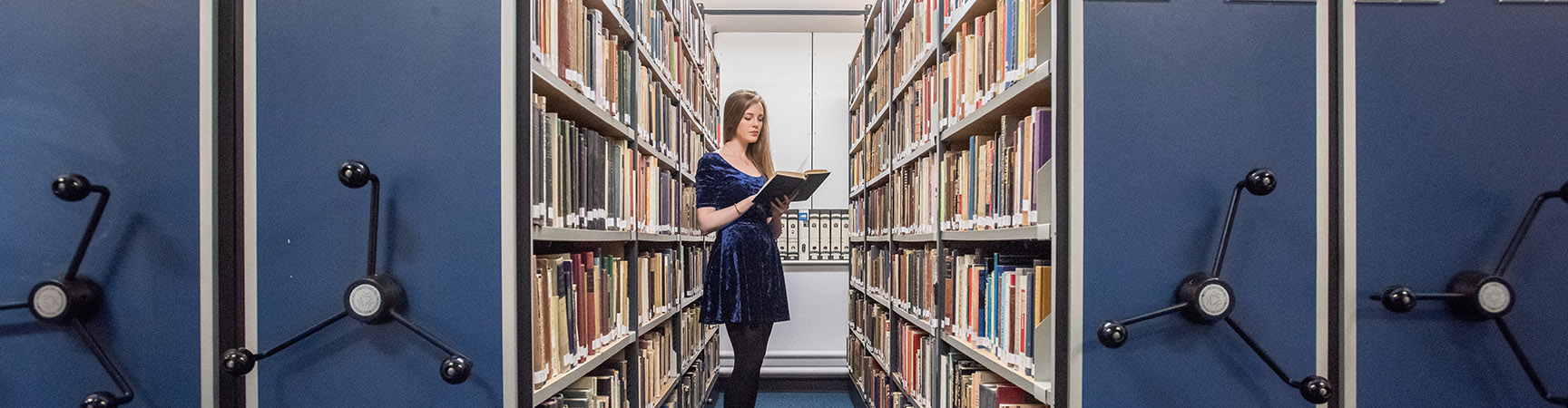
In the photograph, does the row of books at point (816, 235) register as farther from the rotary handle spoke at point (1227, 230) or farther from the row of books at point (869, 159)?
the rotary handle spoke at point (1227, 230)

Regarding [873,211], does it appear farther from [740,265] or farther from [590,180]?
[590,180]

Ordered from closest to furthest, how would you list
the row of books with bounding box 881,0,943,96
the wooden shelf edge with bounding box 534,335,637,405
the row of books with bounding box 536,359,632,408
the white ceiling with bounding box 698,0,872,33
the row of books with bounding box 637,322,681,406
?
the wooden shelf edge with bounding box 534,335,637,405, the row of books with bounding box 536,359,632,408, the row of books with bounding box 881,0,943,96, the row of books with bounding box 637,322,681,406, the white ceiling with bounding box 698,0,872,33

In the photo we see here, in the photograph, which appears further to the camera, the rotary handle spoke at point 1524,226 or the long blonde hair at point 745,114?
the long blonde hair at point 745,114

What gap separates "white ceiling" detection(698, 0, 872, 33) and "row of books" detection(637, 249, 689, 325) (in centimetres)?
209

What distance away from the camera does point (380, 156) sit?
1319 millimetres

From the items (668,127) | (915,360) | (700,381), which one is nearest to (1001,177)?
(915,360)

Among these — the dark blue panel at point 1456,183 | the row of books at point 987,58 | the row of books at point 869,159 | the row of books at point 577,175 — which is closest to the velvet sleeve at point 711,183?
the row of books at point 577,175

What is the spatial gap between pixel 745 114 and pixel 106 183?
1875mm

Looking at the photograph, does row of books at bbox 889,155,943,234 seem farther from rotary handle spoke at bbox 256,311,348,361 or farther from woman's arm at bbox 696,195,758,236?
rotary handle spoke at bbox 256,311,348,361

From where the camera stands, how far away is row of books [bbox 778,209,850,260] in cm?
511

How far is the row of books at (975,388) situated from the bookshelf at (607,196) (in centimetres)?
91

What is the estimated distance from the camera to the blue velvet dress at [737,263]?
2.70 metres

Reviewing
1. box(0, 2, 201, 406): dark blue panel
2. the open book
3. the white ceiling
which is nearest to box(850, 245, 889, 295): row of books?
the open book

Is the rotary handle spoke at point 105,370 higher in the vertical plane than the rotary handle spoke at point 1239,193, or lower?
lower
